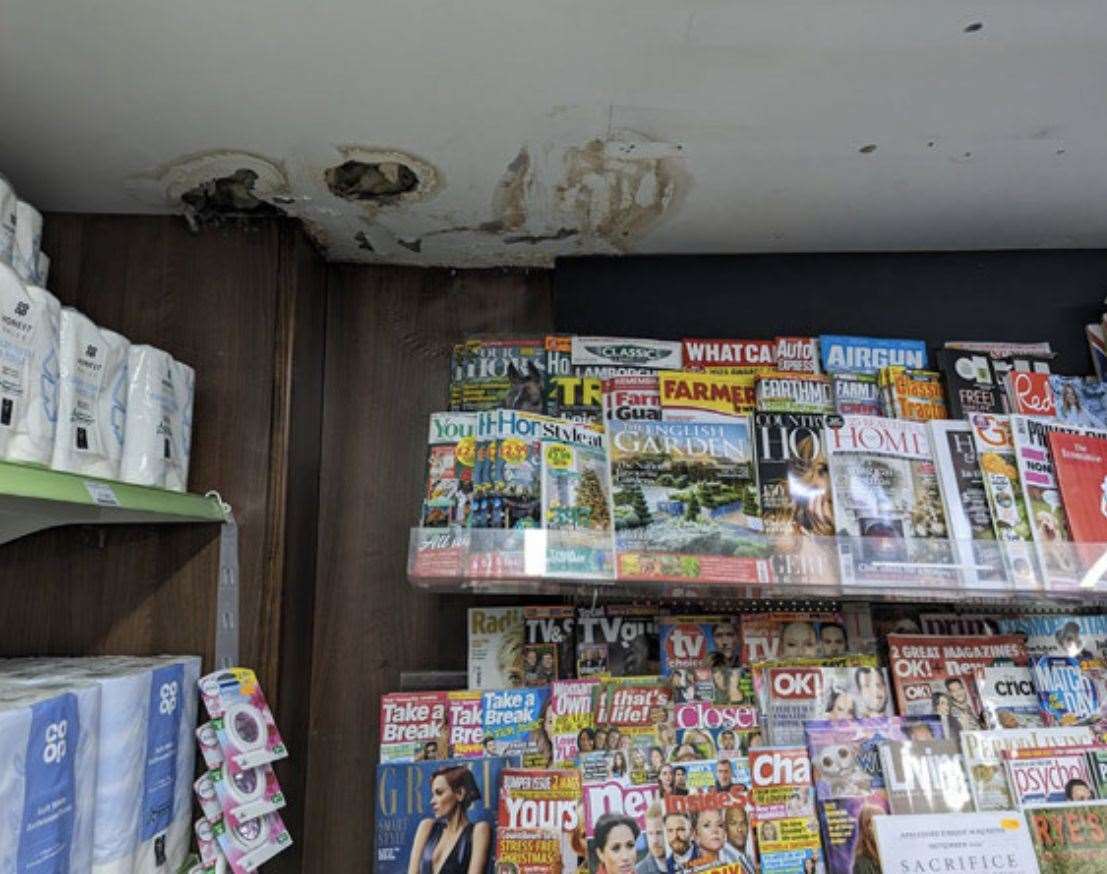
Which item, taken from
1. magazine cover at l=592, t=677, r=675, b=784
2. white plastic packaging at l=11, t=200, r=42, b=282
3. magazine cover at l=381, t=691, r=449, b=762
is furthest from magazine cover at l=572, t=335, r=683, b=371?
white plastic packaging at l=11, t=200, r=42, b=282

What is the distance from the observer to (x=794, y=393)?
58.0 inches

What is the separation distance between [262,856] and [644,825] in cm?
65

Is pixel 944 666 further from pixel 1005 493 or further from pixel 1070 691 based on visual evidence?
pixel 1005 493

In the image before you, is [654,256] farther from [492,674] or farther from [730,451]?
[492,674]

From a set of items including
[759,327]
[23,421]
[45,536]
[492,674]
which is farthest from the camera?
[759,327]

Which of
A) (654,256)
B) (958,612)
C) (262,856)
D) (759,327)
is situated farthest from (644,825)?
(654,256)

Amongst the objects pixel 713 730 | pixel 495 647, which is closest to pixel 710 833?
pixel 713 730

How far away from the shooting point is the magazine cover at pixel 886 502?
1.27 meters

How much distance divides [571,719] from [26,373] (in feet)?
3.39

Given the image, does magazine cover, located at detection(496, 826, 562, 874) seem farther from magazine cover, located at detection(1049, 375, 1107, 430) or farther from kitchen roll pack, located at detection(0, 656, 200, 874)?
magazine cover, located at detection(1049, 375, 1107, 430)

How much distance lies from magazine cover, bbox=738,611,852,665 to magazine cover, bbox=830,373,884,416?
0.43 meters

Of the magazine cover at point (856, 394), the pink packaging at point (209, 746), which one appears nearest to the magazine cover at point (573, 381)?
the magazine cover at point (856, 394)

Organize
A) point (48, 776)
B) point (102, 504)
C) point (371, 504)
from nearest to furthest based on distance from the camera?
point (48, 776), point (102, 504), point (371, 504)

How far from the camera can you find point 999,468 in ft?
4.56
